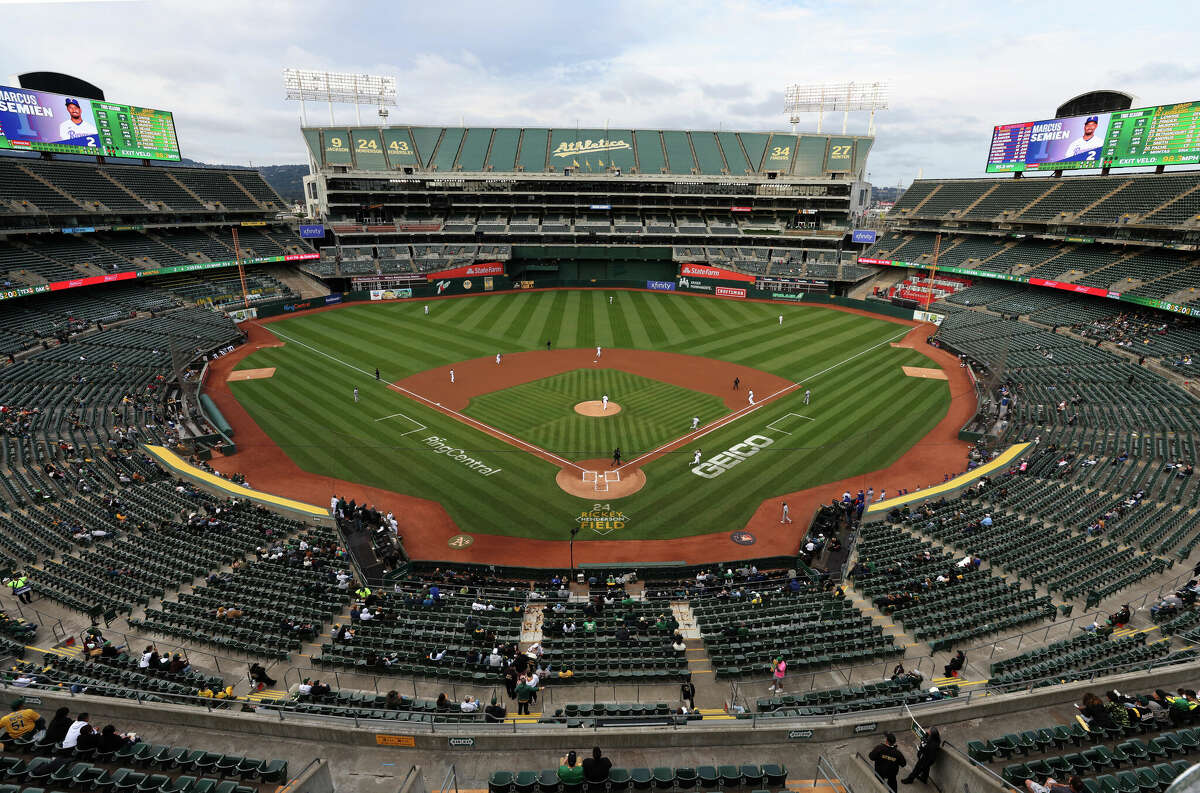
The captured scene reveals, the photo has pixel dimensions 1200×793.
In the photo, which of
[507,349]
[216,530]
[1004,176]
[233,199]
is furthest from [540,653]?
[1004,176]

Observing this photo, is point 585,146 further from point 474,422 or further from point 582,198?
point 474,422

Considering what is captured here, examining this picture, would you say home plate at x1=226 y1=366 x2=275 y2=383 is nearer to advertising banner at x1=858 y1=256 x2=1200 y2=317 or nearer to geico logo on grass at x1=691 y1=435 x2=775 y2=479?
geico logo on grass at x1=691 y1=435 x2=775 y2=479

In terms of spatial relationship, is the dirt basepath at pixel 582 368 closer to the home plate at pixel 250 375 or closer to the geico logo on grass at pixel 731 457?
the geico logo on grass at pixel 731 457

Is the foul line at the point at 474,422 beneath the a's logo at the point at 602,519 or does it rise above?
above

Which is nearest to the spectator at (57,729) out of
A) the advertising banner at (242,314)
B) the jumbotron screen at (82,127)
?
the advertising banner at (242,314)

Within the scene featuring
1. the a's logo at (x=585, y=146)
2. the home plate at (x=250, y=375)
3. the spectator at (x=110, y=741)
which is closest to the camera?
the spectator at (x=110, y=741)
